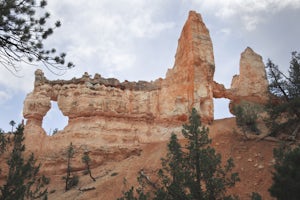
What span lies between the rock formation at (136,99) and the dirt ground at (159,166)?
2695 mm

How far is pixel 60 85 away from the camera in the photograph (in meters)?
36.0

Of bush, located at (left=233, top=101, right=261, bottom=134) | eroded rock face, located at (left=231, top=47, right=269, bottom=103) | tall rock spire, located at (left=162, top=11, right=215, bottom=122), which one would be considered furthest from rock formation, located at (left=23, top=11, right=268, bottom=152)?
bush, located at (left=233, top=101, right=261, bottom=134)

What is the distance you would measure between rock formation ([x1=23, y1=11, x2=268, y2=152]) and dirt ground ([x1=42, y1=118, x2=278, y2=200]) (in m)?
2.69

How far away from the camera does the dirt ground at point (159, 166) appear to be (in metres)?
21.1

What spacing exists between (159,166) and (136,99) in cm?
1064

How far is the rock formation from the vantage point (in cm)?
3209

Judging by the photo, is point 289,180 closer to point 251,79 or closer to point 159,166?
point 159,166

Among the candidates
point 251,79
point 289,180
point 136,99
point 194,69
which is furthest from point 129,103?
point 289,180

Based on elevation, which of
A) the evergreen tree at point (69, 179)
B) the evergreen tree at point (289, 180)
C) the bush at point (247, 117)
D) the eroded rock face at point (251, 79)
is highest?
the eroded rock face at point (251, 79)

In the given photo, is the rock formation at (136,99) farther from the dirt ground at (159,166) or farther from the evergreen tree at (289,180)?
the evergreen tree at (289,180)

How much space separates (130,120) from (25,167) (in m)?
17.9

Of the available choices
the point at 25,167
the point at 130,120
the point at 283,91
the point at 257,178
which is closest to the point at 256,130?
the point at 283,91

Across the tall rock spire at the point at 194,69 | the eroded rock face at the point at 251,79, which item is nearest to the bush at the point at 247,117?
the tall rock spire at the point at 194,69

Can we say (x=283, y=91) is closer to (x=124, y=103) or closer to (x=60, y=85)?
(x=124, y=103)
